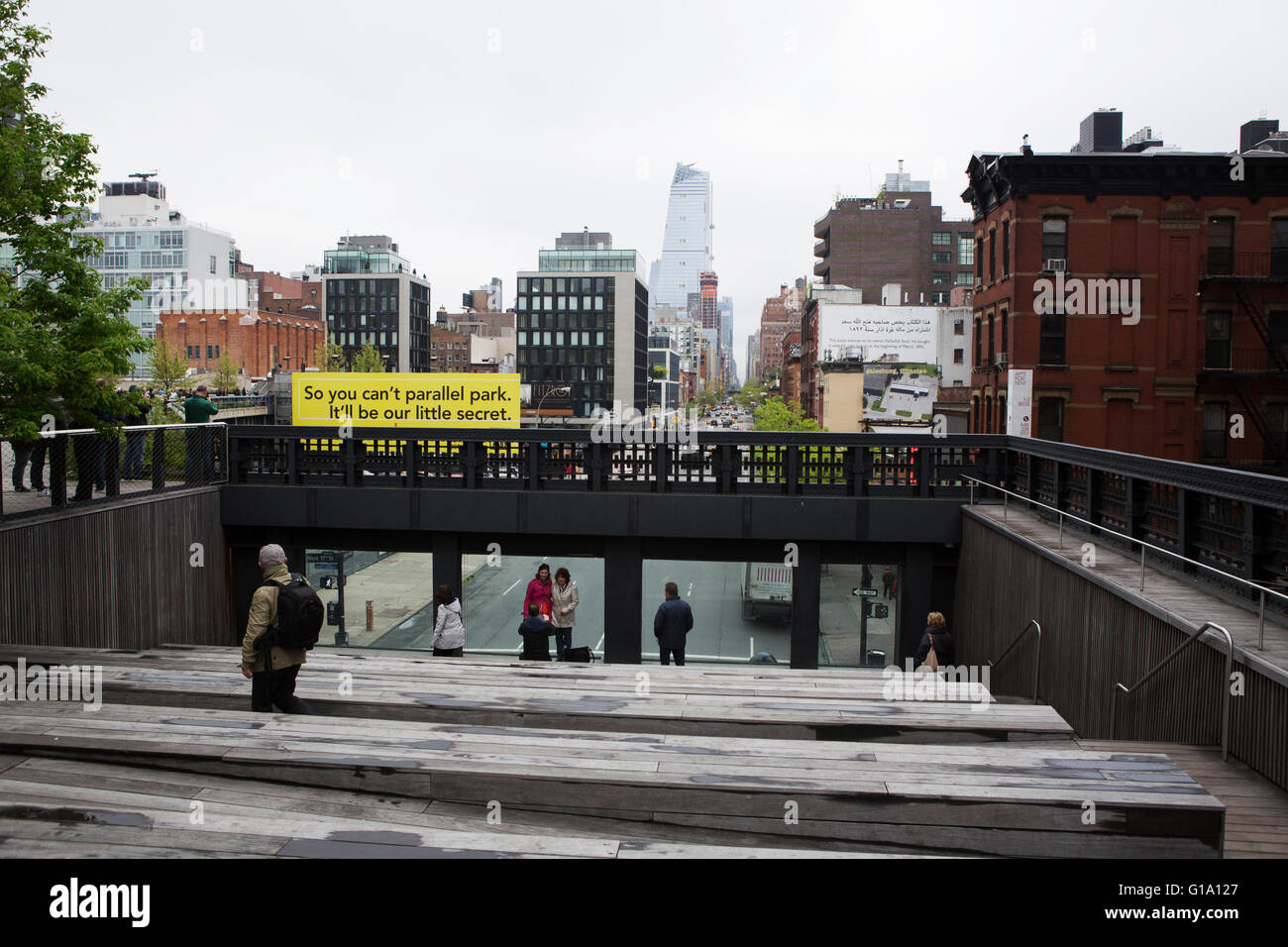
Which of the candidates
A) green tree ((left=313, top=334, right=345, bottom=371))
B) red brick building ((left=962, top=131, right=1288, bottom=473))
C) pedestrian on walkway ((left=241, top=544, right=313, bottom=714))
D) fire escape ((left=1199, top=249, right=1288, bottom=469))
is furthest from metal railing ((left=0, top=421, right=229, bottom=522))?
green tree ((left=313, top=334, right=345, bottom=371))

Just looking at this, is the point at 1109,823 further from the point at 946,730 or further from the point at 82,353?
the point at 82,353

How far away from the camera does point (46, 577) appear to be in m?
12.8

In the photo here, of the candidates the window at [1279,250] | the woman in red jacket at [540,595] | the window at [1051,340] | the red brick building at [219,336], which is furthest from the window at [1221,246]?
the red brick building at [219,336]

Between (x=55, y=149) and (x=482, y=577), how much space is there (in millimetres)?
9505

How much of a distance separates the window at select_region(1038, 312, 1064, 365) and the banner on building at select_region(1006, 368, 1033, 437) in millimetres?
994

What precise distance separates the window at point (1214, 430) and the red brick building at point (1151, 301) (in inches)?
2.0

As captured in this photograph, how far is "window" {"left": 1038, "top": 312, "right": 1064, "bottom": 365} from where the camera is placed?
36.6 m

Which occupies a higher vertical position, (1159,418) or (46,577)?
(1159,418)

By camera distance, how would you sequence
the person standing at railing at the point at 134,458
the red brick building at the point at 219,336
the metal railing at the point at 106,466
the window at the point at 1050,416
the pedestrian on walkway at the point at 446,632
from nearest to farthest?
the metal railing at the point at 106,466 → the pedestrian on walkway at the point at 446,632 → the person standing at railing at the point at 134,458 → the window at the point at 1050,416 → the red brick building at the point at 219,336

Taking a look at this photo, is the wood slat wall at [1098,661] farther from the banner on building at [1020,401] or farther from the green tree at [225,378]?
the green tree at [225,378]

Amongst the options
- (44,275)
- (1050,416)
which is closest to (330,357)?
(1050,416)

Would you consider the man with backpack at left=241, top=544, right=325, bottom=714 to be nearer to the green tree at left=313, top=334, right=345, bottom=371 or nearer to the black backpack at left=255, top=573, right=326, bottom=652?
the black backpack at left=255, top=573, right=326, bottom=652

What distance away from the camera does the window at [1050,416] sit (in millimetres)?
36906
